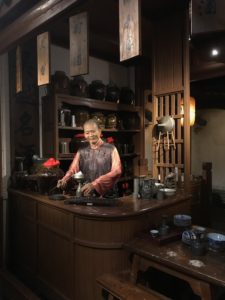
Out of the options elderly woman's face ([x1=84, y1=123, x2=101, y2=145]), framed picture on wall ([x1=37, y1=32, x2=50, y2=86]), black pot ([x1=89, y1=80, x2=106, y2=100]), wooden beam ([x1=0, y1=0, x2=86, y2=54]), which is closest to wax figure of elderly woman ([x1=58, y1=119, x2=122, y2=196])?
elderly woman's face ([x1=84, y1=123, x2=101, y2=145])

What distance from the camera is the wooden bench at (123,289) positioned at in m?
2.02

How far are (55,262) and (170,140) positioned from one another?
2.20 metres

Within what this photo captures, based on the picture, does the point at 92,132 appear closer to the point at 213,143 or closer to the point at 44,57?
the point at 44,57

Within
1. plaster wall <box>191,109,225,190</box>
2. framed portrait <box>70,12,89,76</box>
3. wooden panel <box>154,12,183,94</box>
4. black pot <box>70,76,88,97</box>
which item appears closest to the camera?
framed portrait <box>70,12,89,76</box>

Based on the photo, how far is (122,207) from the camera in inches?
103

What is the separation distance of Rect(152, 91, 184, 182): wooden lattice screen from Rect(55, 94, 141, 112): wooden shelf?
111cm

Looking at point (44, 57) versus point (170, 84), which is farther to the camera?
point (170, 84)

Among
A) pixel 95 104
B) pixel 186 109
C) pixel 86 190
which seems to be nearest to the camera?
pixel 86 190

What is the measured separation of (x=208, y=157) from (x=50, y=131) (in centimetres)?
524

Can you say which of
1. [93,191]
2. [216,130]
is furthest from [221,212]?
[93,191]

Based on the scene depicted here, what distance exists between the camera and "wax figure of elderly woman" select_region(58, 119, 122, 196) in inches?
126

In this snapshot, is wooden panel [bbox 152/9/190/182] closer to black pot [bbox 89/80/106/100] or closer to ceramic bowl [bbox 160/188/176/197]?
ceramic bowl [bbox 160/188/176/197]

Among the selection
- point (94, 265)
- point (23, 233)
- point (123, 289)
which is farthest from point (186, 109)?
point (23, 233)

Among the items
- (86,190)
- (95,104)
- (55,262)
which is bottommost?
(55,262)
